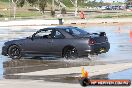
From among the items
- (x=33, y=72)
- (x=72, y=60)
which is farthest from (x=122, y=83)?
(x=72, y=60)

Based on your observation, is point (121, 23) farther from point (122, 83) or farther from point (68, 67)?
point (122, 83)

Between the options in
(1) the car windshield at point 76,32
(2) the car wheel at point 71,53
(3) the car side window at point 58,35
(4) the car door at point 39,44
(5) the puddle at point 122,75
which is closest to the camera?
(5) the puddle at point 122,75

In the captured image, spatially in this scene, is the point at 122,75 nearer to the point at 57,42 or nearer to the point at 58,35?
the point at 57,42

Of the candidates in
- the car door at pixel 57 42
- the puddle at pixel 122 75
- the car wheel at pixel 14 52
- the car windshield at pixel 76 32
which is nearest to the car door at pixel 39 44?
the car door at pixel 57 42

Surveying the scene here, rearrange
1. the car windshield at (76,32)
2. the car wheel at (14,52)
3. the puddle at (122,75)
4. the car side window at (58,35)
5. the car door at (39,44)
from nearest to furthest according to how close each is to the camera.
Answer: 1. the puddle at (122,75)
2. the car windshield at (76,32)
3. the car side window at (58,35)
4. the car door at (39,44)
5. the car wheel at (14,52)

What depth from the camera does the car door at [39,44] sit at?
2133 cm

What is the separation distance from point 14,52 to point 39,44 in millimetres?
1393

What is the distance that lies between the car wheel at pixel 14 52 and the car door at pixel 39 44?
50cm

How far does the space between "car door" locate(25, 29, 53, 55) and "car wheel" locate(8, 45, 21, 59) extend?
19.6 inches

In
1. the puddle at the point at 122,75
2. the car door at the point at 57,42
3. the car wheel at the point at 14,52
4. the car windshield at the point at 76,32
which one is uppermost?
the car windshield at the point at 76,32

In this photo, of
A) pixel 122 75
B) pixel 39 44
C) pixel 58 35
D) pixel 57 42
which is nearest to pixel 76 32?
pixel 58 35

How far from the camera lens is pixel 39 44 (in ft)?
70.5

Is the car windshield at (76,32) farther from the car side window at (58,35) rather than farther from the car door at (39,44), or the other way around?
the car door at (39,44)

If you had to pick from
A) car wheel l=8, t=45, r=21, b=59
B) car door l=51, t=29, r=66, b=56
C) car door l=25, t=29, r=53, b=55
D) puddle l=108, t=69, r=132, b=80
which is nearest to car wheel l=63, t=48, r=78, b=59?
car door l=51, t=29, r=66, b=56
